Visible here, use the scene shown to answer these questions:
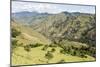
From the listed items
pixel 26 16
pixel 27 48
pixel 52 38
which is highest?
pixel 26 16

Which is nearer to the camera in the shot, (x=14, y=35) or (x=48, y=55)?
(x=14, y=35)

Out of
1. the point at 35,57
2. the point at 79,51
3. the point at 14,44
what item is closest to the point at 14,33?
the point at 14,44

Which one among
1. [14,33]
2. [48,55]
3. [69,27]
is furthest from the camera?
[69,27]

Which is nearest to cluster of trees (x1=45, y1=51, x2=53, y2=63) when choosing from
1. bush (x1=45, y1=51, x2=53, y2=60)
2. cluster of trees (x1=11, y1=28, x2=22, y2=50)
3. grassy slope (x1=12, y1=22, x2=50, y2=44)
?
bush (x1=45, y1=51, x2=53, y2=60)

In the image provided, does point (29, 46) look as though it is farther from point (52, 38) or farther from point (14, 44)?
point (52, 38)

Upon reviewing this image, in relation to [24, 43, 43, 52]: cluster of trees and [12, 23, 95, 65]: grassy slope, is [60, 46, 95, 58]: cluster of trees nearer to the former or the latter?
[12, 23, 95, 65]: grassy slope

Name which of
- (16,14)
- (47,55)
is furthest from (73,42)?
(16,14)

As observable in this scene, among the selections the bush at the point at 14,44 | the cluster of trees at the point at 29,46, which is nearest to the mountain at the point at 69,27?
the cluster of trees at the point at 29,46

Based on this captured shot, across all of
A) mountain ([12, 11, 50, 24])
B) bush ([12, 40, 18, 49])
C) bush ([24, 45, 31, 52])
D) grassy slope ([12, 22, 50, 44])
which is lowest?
bush ([24, 45, 31, 52])

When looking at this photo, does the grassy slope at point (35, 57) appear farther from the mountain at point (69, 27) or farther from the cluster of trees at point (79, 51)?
the mountain at point (69, 27)

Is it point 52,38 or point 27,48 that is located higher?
point 52,38

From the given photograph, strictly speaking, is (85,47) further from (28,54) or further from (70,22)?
(28,54)
